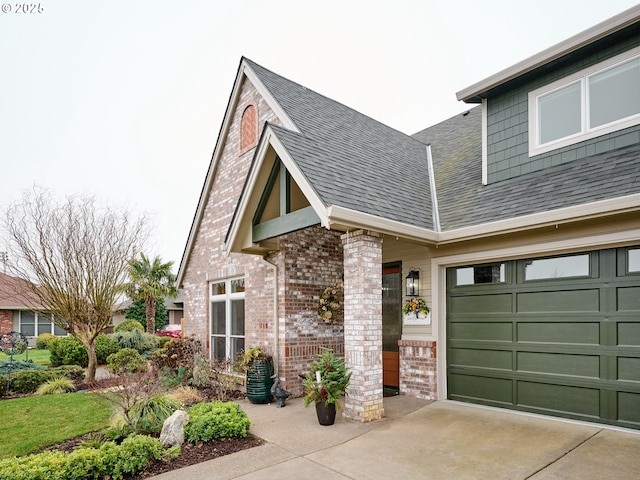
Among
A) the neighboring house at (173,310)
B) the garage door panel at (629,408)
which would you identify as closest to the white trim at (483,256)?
the garage door panel at (629,408)

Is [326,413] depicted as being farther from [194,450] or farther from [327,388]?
[194,450]

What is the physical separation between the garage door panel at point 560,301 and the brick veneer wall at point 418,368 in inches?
65.4

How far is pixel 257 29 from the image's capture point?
13.8m

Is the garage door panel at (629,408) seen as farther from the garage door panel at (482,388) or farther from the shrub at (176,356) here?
the shrub at (176,356)

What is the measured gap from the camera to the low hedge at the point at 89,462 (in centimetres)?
388

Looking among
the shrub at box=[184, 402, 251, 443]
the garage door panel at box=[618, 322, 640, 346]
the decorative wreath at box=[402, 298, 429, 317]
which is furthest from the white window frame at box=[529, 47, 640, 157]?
the shrub at box=[184, 402, 251, 443]

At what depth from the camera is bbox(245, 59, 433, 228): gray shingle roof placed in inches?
238

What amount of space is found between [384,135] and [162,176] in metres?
23.6

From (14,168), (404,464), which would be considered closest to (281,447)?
(404,464)

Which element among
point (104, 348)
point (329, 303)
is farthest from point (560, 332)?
point (104, 348)

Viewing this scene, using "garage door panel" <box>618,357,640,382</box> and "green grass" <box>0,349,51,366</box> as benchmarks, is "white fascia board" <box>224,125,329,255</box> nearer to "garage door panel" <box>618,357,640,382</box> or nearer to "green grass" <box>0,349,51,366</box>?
"garage door panel" <box>618,357,640,382</box>

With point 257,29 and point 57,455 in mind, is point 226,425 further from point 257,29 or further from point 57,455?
point 257,29

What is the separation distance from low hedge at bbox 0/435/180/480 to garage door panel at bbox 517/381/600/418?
16.1 feet

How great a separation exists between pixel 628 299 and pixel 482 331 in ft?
6.72
